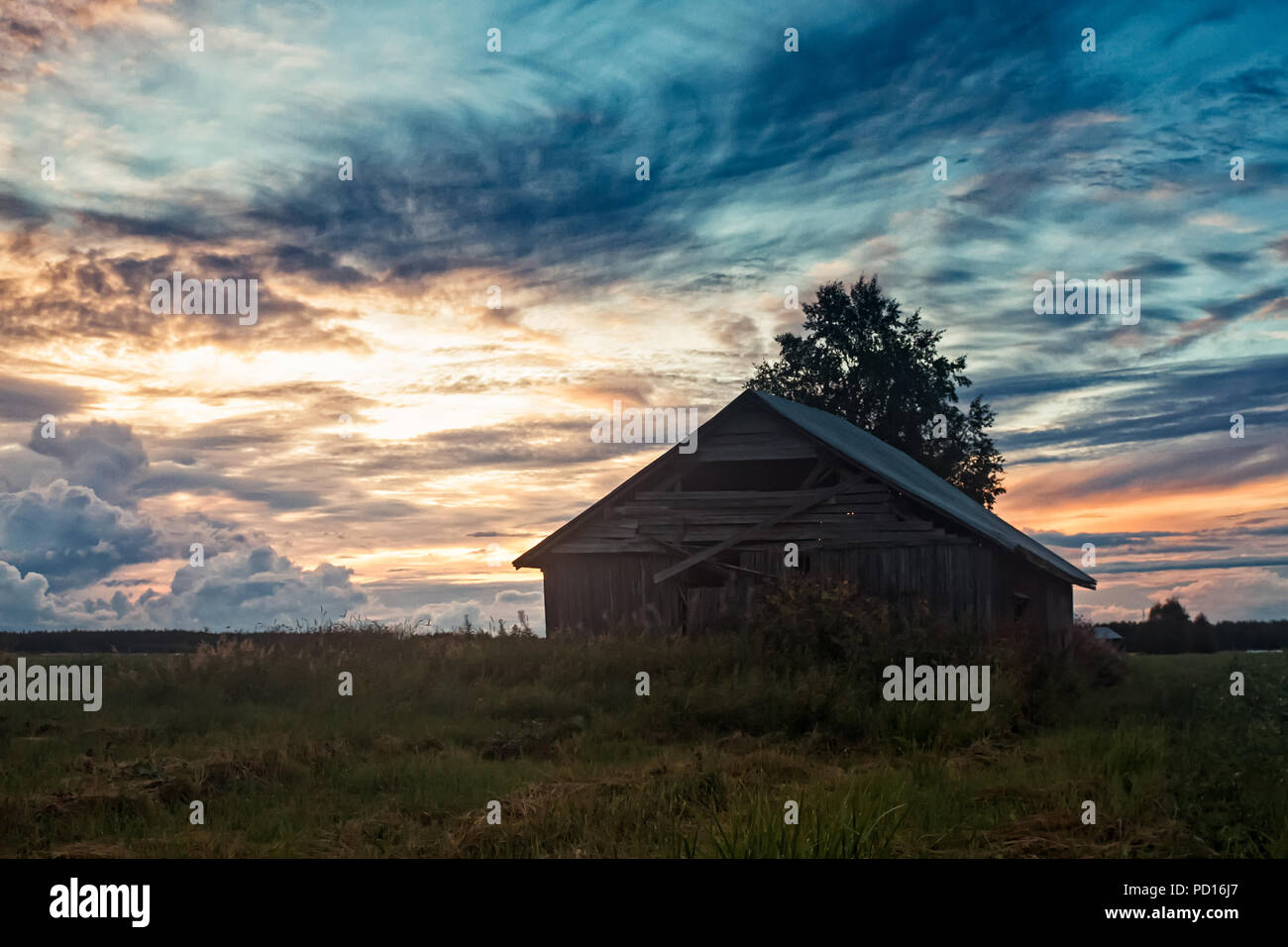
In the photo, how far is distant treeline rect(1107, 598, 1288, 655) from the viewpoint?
67375 mm

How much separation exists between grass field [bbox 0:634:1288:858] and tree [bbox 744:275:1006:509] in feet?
85.2

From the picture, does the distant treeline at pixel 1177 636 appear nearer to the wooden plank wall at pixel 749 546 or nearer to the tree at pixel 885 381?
the tree at pixel 885 381

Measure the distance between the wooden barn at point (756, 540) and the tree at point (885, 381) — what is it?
Result: 1847cm

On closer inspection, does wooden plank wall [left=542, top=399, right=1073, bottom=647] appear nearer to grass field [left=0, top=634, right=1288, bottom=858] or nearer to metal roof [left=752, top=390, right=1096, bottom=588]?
metal roof [left=752, top=390, right=1096, bottom=588]

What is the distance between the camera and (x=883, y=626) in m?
17.4

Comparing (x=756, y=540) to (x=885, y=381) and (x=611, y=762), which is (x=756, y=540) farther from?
(x=885, y=381)

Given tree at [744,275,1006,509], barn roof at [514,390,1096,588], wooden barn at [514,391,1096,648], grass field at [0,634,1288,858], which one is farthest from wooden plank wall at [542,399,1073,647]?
tree at [744,275,1006,509]

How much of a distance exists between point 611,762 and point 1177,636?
67.0 metres

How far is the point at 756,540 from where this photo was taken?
23.7 m

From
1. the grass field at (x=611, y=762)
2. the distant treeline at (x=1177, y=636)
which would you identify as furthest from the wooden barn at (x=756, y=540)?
the distant treeline at (x=1177, y=636)

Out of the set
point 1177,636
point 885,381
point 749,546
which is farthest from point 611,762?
point 1177,636
